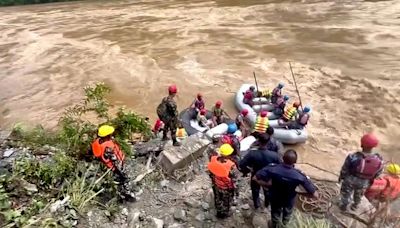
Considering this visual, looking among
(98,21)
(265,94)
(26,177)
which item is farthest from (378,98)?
(98,21)

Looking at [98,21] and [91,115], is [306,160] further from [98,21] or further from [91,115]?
[98,21]

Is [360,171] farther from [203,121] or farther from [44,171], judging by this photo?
[203,121]

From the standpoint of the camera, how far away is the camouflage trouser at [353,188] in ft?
16.4

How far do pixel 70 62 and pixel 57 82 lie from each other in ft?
7.13

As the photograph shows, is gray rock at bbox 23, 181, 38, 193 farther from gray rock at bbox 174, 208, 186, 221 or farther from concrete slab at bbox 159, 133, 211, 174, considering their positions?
concrete slab at bbox 159, 133, 211, 174

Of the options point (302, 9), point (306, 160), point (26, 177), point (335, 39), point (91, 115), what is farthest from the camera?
point (302, 9)

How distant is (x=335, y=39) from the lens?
16.5 meters

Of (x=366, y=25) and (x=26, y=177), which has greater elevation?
(x=26, y=177)

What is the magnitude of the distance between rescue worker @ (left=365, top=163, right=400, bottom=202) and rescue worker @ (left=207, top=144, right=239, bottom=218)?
1723 millimetres

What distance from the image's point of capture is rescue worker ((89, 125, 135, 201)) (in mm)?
5172

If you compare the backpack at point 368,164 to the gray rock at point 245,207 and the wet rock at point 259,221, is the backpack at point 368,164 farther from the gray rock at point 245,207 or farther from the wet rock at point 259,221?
the gray rock at point 245,207

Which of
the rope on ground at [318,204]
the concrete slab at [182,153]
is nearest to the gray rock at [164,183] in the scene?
the concrete slab at [182,153]

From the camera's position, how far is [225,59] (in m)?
15.6

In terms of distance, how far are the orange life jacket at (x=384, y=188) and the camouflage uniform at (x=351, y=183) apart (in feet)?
0.69
